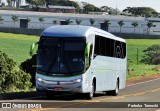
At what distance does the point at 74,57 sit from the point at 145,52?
6929 cm

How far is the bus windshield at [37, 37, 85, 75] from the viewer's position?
21281 millimetres

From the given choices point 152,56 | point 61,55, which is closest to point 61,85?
point 61,55

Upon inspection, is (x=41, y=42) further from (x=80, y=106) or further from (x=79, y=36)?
(x=80, y=106)

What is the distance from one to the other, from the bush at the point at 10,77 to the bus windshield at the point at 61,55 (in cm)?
533

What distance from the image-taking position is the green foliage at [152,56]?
79.8m

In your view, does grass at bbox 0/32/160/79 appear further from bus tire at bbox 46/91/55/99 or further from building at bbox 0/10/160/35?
building at bbox 0/10/160/35

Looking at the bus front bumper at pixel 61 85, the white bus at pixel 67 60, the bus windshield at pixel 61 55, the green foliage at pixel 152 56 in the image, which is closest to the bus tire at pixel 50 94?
the white bus at pixel 67 60

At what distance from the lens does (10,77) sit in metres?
27.2

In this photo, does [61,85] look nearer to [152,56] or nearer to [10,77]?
[10,77]

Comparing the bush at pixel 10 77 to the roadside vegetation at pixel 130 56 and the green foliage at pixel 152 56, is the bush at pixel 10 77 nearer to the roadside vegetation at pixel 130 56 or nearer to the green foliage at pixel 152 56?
the roadside vegetation at pixel 130 56

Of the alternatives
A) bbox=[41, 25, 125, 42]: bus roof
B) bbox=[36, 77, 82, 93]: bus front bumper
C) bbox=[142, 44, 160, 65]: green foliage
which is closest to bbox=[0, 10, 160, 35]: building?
bbox=[142, 44, 160, 65]: green foliage

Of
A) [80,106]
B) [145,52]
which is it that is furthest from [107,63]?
[145,52]

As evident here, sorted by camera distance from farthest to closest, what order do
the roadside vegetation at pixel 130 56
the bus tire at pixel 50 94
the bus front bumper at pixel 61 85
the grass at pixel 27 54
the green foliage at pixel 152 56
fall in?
the green foliage at pixel 152 56 → the roadside vegetation at pixel 130 56 → the grass at pixel 27 54 → the bus tire at pixel 50 94 → the bus front bumper at pixel 61 85

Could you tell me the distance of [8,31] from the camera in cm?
11919
